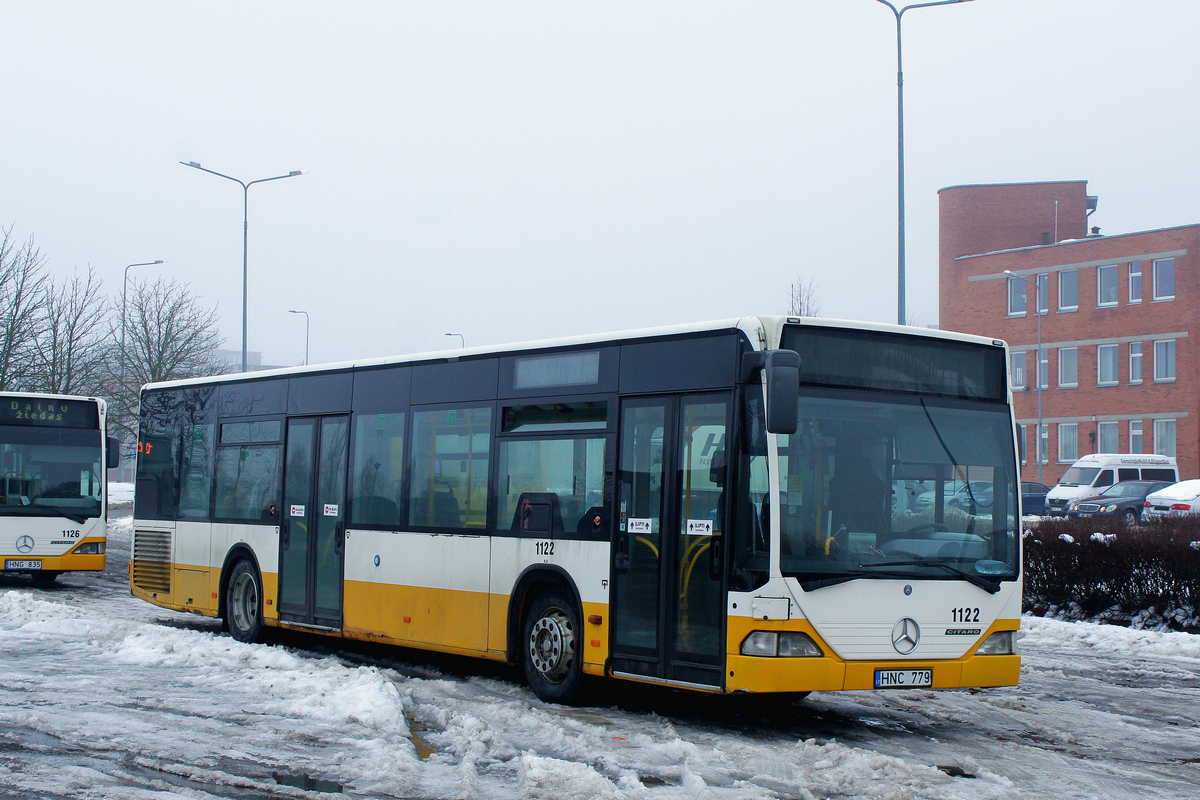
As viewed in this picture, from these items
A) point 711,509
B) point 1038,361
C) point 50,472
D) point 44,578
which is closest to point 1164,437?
point 1038,361

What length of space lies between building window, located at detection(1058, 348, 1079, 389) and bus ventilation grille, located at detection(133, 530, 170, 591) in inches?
2111

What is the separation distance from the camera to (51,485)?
20.1m

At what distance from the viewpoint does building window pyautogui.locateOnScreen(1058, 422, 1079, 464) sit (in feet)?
203

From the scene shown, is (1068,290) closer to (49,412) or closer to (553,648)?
(49,412)

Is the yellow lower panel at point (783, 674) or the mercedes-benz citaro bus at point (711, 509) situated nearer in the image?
the yellow lower panel at point (783, 674)

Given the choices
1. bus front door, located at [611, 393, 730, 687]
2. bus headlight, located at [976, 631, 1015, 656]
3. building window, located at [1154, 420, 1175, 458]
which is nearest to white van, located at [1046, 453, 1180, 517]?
building window, located at [1154, 420, 1175, 458]

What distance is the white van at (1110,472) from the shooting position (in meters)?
45.0

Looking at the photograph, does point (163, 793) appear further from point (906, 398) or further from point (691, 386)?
point (906, 398)

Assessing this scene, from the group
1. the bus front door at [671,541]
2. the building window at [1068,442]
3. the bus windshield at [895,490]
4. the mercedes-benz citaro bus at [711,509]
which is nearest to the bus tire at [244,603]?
the mercedes-benz citaro bus at [711,509]

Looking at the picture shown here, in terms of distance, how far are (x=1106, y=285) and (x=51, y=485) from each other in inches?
2039

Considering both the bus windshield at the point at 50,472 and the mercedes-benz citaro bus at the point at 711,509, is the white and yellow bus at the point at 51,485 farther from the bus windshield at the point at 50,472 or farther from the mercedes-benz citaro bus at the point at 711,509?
the mercedes-benz citaro bus at the point at 711,509

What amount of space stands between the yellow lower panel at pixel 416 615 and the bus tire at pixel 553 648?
626mm

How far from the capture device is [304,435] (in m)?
13.5

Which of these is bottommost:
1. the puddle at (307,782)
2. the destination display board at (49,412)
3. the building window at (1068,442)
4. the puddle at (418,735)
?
the puddle at (418,735)
